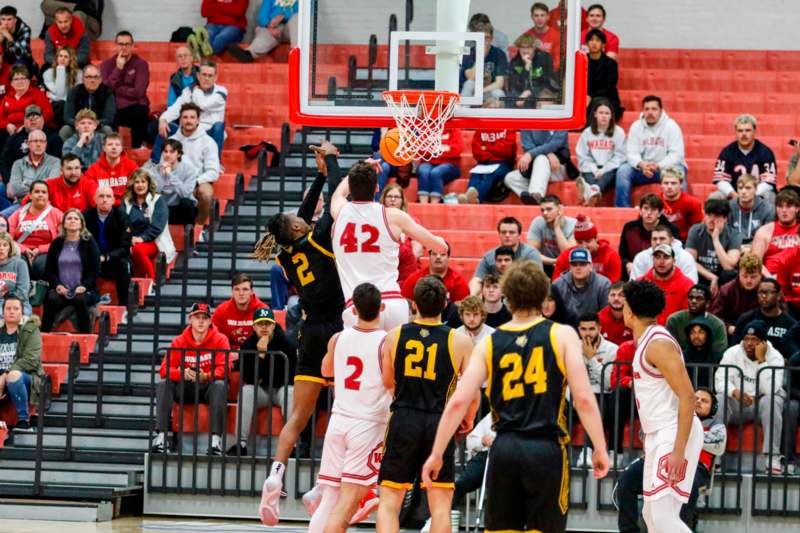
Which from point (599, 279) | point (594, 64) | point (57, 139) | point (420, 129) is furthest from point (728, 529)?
point (57, 139)

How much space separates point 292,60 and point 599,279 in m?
3.75

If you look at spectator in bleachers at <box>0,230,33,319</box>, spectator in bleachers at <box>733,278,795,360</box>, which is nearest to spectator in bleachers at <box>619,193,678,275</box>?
spectator in bleachers at <box>733,278,795,360</box>

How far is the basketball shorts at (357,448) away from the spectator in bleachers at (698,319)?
4316mm

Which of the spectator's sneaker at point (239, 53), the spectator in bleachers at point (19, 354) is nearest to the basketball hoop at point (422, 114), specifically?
the spectator in bleachers at point (19, 354)

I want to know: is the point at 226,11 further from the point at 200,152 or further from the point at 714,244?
the point at 714,244

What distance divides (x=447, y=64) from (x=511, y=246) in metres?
2.97

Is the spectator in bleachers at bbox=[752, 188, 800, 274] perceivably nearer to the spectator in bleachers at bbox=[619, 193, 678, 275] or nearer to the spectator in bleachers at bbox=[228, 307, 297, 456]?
the spectator in bleachers at bbox=[619, 193, 678, 275]

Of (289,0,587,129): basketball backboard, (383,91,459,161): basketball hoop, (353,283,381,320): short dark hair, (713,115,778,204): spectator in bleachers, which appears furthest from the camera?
(713,115,778,204): spectator in bleachers

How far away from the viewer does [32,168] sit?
16.5 m

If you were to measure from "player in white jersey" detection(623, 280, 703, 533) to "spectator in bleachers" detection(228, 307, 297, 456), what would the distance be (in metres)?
4.55

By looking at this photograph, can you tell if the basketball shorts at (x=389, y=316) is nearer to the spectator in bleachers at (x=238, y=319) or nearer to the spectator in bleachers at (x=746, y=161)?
the spectator in bleachers at (x=238, y=319)

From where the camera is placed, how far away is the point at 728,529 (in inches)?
486

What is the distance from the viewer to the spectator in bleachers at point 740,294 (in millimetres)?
13242

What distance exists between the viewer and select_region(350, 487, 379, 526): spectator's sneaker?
9.84 meters
